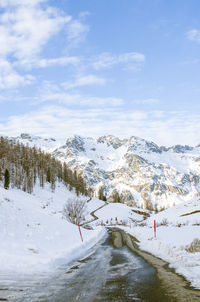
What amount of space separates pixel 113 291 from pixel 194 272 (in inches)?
137

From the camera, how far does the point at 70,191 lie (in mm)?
132375

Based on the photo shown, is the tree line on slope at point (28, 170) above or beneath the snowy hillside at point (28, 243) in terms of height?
above

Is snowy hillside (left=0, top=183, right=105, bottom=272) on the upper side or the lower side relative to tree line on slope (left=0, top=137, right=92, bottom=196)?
lower

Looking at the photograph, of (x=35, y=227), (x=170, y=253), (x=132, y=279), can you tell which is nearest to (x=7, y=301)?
(x=132, y=279)

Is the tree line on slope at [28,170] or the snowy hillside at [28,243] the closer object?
the snowy hillside at [28,243]

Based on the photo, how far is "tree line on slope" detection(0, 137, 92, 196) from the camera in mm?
96562

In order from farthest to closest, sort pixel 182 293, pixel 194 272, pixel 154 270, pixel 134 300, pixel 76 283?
pixel 154 270, pixel 194 272, pixel 76 283, pixel 182 293, pixel 134 300

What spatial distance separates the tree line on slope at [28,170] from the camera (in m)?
96.6

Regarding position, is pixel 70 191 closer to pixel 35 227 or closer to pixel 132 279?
pixel 35 227

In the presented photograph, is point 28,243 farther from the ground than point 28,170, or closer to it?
closer to it

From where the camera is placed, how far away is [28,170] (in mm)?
110938

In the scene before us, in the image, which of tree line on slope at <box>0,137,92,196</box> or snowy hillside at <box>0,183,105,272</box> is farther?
tree line on slope at <box>0,137,92,196</box>

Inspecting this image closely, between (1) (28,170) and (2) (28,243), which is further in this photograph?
(1) (28,170)

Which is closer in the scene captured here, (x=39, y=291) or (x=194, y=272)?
(x=39, y=291)
